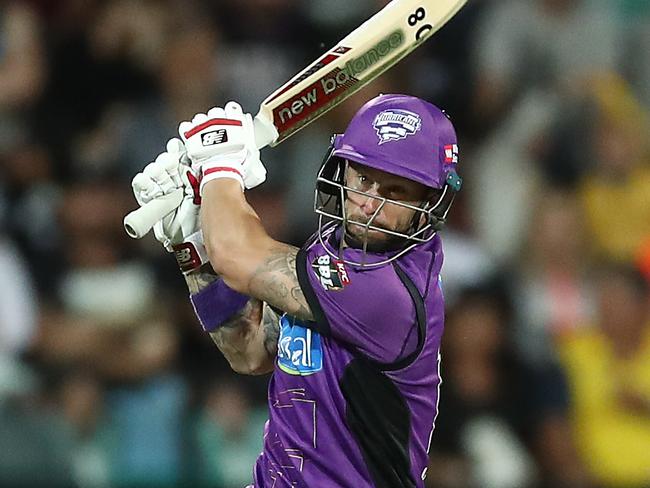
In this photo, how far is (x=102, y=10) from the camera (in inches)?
314

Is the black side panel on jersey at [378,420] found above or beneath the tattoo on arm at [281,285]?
beneath

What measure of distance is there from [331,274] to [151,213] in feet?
A: 2.24

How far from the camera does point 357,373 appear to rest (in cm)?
397

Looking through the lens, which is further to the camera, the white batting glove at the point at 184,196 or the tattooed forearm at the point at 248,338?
the tattooed forearm at the point at 248,338

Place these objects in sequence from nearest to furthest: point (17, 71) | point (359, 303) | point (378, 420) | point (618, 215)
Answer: point (359, 303)
point (378, 420)
point (17, 71)
point (618, 215)

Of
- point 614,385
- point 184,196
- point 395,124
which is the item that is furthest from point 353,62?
point 614,385

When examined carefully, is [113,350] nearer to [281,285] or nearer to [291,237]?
[291,237]

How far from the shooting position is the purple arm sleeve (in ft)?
14.5

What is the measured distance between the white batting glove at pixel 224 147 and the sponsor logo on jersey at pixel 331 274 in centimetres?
38

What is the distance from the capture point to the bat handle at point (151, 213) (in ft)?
14.0

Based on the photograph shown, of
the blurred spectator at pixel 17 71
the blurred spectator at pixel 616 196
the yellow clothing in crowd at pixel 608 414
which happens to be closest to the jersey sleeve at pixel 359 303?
the yellow clothing in crowd at pixel 608 414

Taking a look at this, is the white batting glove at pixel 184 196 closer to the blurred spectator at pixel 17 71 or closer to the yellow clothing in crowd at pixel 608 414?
the blurred spectator at pixel 17 71

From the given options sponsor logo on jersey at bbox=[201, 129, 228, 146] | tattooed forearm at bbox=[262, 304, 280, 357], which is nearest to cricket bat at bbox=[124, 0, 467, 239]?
sponsor logo on jersey at bbox=[201, 129, 228, 146]

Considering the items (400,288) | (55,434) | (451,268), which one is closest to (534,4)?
(451,268)
